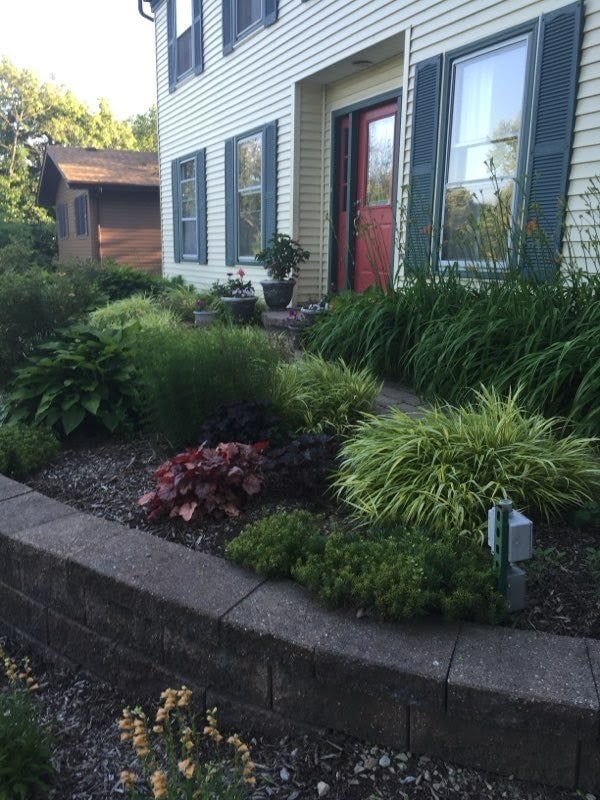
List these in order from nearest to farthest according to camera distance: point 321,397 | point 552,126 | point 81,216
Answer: point 321,397, point 552,126, point 81,216

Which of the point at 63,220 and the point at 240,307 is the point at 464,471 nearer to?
the point at 240,307

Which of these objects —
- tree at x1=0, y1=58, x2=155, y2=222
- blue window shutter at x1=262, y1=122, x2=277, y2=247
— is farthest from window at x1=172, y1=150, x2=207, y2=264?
tree at x1=0, y1=58, x2=155, y2=222

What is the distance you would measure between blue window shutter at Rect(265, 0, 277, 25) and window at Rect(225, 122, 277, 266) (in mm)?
1215

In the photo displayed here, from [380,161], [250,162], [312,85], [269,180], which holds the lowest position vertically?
[269,180]

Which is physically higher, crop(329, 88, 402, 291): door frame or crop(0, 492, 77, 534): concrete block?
Result: crop(329, 88, 402, 291): door frame

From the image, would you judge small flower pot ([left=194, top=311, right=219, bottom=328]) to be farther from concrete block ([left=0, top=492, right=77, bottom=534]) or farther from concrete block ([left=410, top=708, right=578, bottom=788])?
concrete block ([left=410, top=708, right=578, bottom=788])

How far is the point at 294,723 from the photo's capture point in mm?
1949

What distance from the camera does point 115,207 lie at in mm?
19656

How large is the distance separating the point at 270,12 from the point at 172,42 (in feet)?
15.5

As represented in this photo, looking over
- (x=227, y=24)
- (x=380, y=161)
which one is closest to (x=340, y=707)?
(x=380, y=161)

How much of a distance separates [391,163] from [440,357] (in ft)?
13.2

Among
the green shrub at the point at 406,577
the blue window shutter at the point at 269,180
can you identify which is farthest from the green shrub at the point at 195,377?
the blue window shutter at the point at 269,180

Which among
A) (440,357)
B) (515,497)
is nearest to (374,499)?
(515,497)

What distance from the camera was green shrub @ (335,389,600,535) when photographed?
252 centimetres
